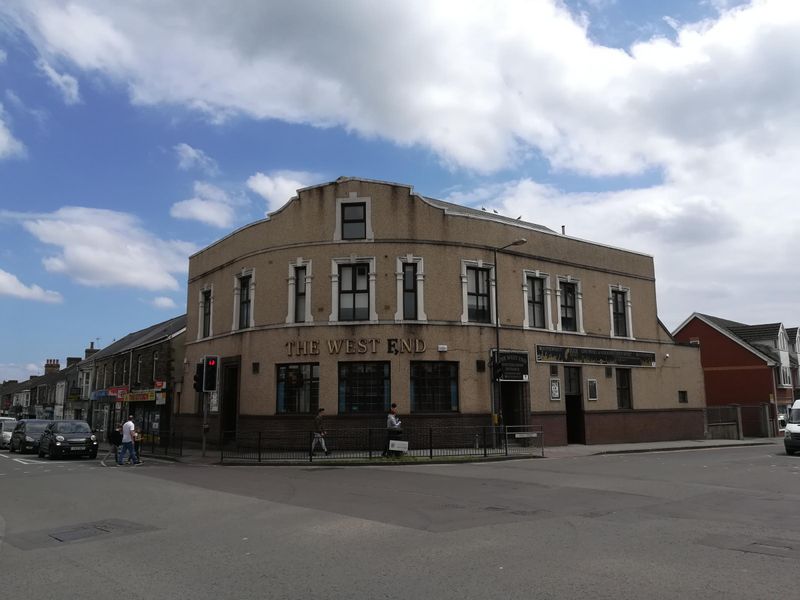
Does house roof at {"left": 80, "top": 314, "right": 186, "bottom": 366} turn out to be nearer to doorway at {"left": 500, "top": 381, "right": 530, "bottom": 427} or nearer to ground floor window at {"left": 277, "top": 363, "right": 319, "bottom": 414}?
ground floor window at {"left": 277, "top": 363, "right": 319, "bottom": 414}

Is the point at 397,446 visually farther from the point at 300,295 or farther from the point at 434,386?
the point at 300,295

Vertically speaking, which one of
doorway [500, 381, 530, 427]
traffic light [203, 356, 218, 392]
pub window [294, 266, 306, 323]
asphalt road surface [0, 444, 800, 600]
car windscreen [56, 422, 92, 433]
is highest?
pub window [294, 266, 306, 323]

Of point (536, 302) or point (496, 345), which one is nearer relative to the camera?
point (496, 345)

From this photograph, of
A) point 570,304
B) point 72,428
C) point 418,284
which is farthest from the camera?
point 570,304

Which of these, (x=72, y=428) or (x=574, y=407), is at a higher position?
(x=574, y=407)

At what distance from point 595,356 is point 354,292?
12255 mm

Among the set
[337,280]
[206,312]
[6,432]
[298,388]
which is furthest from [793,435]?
[6,432]

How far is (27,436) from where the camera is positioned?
29.7m

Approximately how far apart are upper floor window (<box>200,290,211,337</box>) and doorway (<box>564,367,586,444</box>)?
57.5ft

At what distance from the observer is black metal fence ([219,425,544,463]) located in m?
22.5

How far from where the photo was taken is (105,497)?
1295 centimetres

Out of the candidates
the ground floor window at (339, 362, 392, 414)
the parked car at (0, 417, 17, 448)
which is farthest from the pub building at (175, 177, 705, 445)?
the parked car at (0, 417, 17, 448)

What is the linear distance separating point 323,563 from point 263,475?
10.8 meters

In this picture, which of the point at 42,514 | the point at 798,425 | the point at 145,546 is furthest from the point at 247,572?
the point at 798,425
